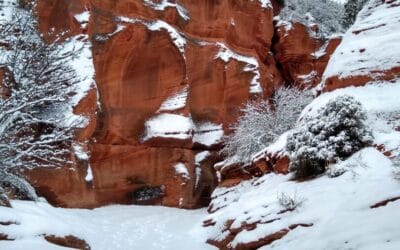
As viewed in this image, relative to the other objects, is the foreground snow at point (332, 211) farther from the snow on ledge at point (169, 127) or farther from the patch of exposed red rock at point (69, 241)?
the snow on ledge at point (169, 127)

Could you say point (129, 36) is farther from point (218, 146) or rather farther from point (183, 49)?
point (218, 146)

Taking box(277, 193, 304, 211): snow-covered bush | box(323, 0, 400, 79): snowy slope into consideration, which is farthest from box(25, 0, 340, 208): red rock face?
box(277, 193, 304, 211): snow-covered bush

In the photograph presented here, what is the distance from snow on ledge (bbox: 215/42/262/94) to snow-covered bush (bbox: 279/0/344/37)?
5.38m

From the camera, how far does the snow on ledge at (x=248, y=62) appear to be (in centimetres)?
2458

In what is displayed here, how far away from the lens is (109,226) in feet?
51.6

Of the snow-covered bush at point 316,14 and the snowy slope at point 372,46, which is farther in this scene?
the snow-covered bush at point 316,14

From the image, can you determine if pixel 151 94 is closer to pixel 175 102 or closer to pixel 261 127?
pixel 175 102

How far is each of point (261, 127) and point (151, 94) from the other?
18.4ft

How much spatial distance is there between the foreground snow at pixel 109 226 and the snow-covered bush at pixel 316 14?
1438 cm

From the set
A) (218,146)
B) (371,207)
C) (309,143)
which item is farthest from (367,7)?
(371,207)

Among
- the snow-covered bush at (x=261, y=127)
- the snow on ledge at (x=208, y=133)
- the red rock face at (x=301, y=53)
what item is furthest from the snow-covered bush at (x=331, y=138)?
the red rock face at (x=301, y=53)

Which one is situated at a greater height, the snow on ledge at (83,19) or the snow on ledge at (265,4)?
the snow on ledge at (265,4)

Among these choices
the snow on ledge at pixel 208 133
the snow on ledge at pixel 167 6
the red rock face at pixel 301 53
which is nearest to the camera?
the snow on ledge at pixel 167 6

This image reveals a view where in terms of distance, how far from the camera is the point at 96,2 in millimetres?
21578
